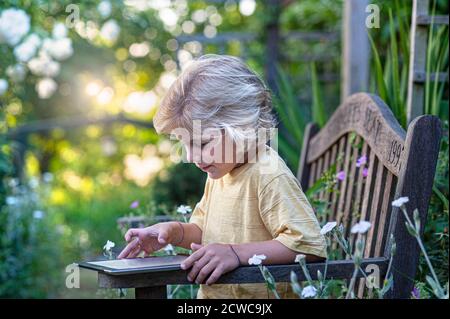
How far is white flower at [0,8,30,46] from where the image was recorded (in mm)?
3494

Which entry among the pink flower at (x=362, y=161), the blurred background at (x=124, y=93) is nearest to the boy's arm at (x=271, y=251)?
the pink flower at (x=362, y=161)

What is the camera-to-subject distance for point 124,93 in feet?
28.9

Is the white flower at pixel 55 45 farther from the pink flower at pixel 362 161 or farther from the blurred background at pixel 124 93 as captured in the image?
the pink flower at pixel 362 161

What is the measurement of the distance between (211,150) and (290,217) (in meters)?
0.27

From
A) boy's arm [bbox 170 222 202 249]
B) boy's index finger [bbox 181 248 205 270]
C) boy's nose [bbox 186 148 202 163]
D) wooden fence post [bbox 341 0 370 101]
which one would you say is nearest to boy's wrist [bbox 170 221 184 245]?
boy's arm [bbox 170 222 202 249]

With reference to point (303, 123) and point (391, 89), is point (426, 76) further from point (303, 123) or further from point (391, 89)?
point (303, 123)

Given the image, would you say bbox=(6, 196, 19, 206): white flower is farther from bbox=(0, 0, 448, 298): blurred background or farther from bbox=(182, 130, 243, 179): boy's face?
bbox=(182, 130, 243, 179): boy's face

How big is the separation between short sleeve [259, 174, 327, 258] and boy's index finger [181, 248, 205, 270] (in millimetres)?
212

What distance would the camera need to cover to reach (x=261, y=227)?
6.51ft

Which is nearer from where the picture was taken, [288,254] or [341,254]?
[288,254]

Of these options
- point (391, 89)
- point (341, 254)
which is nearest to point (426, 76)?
point (391, 89)
